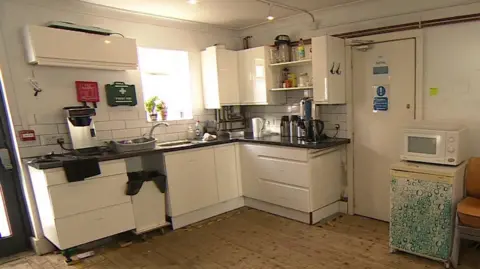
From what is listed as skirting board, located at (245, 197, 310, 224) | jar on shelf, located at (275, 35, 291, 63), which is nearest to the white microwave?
skirting board, located at (245, 197, 310, 224)

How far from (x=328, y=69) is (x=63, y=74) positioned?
2.69m

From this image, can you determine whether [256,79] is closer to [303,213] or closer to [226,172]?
[226,172]

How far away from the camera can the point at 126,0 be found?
3.03 meters

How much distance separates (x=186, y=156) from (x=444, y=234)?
2.47 m

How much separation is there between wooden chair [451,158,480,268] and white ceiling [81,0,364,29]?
2.04 metres

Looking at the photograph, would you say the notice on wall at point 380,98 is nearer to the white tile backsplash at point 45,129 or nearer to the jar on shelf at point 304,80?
the jar on shelf at point 304,80

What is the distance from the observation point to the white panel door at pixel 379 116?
3143 mm

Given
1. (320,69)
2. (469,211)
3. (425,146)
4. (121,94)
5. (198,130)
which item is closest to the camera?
(469,211)

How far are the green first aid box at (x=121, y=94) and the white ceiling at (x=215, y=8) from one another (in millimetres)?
819

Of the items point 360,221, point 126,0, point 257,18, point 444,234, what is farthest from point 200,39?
point 444,234

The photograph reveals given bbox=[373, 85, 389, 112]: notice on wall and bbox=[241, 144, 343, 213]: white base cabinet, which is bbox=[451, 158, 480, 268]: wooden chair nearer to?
bbox=[373, 85, 389, 112]: notice on wall

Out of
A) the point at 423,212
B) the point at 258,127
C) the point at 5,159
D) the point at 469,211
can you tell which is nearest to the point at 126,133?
the point at 5,159

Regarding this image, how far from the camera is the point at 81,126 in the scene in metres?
3.08

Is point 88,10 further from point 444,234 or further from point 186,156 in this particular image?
point 444,234
